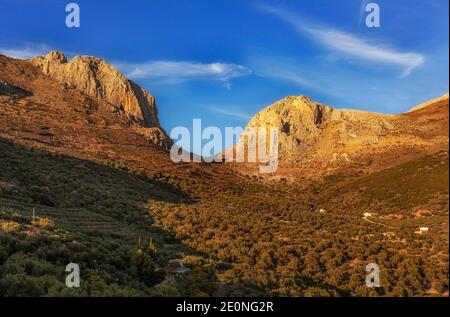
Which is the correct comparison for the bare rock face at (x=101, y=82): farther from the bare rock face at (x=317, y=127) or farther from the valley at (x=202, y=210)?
the bare rock face at (x=317, y=127)

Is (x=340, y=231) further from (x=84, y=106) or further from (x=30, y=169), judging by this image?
(x=84, y=106)

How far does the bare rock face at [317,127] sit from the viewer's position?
4051 inches

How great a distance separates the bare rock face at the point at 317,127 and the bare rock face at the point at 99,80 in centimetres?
4018

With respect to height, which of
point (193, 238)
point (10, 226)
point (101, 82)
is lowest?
point (193, 238)

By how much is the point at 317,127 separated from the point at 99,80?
222 feet

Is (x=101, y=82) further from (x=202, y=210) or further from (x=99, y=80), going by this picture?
(x=202, y=210)

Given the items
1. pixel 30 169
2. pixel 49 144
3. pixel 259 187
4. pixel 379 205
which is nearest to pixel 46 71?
pixel 49 144

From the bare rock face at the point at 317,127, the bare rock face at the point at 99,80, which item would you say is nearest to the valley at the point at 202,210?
the bare rock face at the point at 317,127

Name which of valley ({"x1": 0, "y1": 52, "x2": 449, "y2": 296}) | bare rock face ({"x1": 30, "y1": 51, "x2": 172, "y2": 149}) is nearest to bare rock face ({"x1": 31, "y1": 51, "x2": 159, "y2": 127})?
bare rock face ({"x1": 30, "y1": 51, "x2": 172, "y2": 149})

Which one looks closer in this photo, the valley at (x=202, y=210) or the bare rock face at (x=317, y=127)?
the valley at (x=202, y=210)

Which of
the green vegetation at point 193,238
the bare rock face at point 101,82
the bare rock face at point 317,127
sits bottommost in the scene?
the green vegetation at point 193,238

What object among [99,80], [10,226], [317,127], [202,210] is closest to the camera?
[10,226]

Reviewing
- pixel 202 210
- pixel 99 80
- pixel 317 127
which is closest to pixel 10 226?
pixel 202 210

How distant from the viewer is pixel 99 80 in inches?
5103
